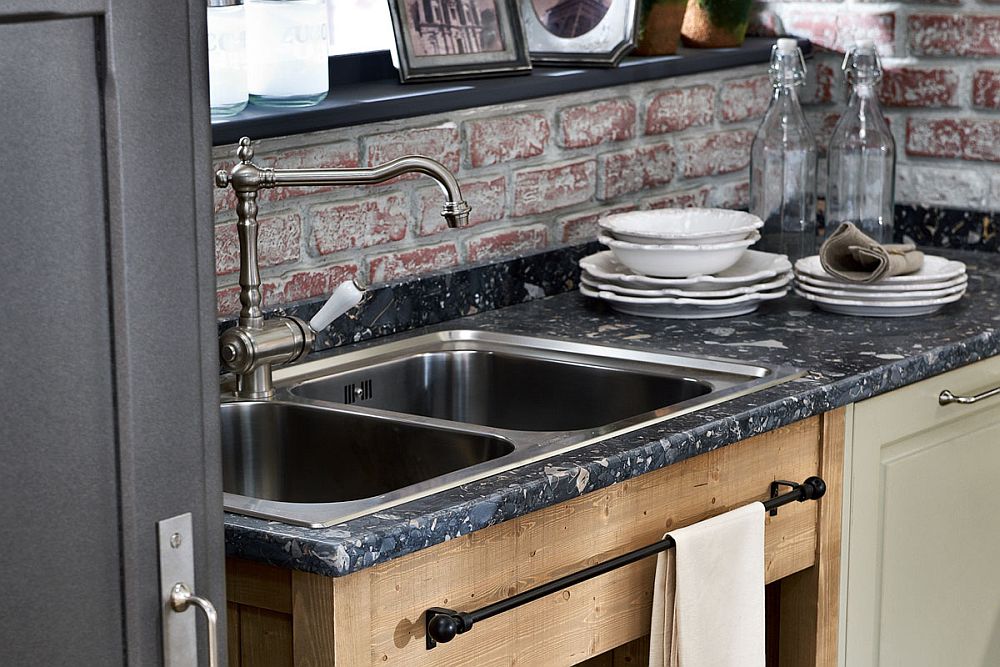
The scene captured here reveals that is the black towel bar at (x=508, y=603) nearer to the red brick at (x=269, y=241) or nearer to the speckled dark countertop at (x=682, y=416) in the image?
the speckled dark countertop at (x=682, y=416)

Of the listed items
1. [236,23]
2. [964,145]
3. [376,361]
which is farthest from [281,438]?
[964,145]

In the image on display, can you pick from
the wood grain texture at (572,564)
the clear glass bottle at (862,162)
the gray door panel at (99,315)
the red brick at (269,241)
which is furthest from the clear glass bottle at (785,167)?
the gray door panel at (99,315)

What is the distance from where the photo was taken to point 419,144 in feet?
7.18

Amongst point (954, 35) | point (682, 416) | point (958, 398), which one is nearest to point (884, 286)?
point (958, 398)

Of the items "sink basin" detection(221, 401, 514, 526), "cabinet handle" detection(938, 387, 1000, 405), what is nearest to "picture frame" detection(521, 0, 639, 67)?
"cabinet handle" detection(938, 387, 1000, 405)

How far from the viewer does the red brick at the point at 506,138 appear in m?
2.28

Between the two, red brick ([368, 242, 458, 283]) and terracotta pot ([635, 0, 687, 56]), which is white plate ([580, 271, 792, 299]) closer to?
red brick ([368, 242, 458, 283])

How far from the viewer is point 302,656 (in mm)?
1347

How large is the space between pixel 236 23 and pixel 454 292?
556mm

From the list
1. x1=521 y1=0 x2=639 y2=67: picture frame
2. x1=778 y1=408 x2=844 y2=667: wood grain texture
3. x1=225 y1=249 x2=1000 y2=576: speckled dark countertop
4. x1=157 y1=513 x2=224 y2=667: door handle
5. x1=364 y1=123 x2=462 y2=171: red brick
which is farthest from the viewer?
x1=521 y1=0 x2=639 y2=67: picture frame

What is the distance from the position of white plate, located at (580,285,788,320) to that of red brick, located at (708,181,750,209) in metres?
0.54

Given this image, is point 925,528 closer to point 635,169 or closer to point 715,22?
point 635,169

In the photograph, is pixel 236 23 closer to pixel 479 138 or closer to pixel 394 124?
pixel 394 124

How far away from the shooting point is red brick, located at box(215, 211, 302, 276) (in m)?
1.95
